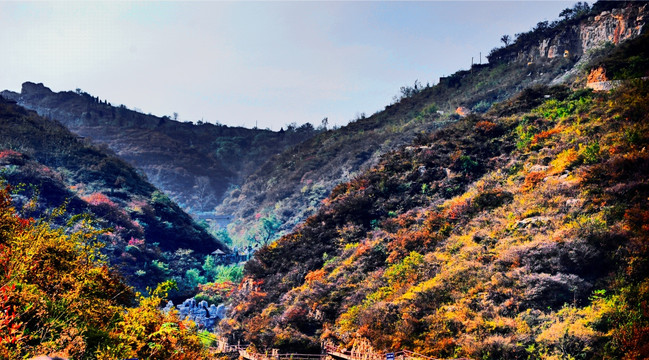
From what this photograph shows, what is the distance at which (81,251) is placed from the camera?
922 cm

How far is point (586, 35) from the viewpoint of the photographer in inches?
2386

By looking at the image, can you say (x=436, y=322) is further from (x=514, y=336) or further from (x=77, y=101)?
(x=77, y=101)

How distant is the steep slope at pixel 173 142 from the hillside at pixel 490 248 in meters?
85.6

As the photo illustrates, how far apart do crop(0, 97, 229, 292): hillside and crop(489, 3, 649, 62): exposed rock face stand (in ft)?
180

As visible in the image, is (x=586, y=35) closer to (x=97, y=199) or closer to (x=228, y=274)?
(x=228, y=274)

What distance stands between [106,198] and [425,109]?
162 feet

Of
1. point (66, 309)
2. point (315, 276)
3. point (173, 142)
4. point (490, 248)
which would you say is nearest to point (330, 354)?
point (315, 276)

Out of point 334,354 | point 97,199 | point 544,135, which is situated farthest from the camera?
point 97,199

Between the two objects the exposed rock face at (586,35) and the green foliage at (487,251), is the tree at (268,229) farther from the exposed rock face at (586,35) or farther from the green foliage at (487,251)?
the exposed rock face at (586,35)

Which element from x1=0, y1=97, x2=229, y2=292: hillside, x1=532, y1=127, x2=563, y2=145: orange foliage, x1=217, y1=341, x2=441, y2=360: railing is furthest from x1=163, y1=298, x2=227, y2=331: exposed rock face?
x1=532, y1=127, x2=563, y2=145: orange foliage

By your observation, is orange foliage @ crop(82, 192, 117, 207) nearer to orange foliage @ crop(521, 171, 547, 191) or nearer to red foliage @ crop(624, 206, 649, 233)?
orange foliage @ crop(521, 171, 547, 191)

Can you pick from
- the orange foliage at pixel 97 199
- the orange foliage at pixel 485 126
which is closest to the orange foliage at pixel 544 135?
the orange foliage at pixel 485 126

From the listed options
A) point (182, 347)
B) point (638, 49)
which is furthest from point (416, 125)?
point (182, 347)

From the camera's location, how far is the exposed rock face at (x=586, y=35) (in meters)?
49.1
